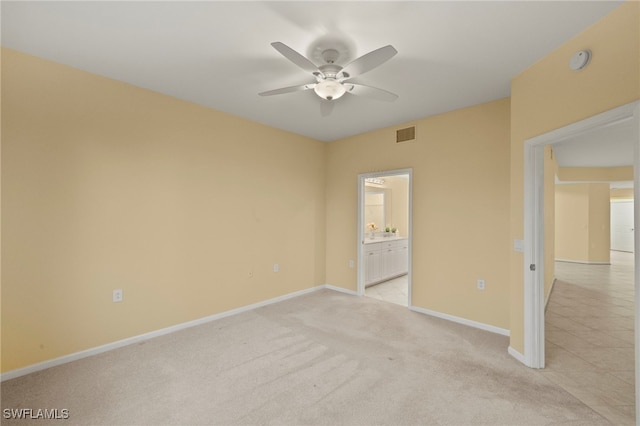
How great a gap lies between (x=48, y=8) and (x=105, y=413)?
2.72m

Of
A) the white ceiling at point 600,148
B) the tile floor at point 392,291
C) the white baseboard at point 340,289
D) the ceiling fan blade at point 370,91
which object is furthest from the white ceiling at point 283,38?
the white baseboard at point 340,289

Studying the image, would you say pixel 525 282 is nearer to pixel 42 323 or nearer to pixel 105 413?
pixel 105 413

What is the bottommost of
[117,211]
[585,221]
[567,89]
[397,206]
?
[585,221]

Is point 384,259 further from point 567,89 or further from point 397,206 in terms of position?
point 567,89

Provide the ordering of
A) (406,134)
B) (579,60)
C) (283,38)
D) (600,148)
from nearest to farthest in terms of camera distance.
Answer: (579,60) → (283,38) → (406,134) → (600,148)

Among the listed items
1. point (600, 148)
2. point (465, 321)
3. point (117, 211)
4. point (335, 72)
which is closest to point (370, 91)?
point (335, 72)

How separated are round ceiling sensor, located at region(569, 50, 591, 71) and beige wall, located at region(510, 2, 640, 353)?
34 millimetres

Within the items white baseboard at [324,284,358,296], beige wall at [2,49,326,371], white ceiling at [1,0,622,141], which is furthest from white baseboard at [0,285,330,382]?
white ceiling at [1,0,622,141]

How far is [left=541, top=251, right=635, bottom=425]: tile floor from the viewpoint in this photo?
2020 mm

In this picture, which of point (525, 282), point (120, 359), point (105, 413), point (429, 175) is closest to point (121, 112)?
point (120, 359)

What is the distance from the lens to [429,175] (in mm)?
3732

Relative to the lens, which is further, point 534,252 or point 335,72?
point 534,252

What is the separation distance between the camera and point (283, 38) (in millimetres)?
2037

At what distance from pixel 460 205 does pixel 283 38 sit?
2.78 m
